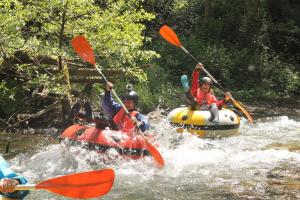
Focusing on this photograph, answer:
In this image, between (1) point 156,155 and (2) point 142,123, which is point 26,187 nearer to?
(1) point 156,155

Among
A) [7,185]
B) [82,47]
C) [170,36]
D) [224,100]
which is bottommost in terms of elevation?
[7,185]

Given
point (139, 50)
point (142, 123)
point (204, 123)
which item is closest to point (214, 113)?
point (204, 123)

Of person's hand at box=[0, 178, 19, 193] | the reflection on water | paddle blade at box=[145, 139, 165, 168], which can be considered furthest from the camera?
paddle blade at box=[145, 139, 165, 168]

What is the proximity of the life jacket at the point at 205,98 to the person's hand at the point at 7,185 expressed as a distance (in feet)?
19.0

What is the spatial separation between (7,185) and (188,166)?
3.50 metres

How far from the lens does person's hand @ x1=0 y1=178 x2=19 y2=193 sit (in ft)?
10.3

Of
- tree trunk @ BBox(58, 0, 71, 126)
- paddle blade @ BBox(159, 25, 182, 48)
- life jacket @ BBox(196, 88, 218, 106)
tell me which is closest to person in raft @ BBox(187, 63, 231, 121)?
life jacket @ BBox(196, 88, 218, 106)

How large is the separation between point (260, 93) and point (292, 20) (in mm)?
4269

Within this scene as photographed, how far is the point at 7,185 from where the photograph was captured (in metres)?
3.14

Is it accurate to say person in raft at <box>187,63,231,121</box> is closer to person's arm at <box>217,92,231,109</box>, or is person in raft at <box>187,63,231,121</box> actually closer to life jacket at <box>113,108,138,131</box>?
person's arm at <box>217,92,231,109</box>

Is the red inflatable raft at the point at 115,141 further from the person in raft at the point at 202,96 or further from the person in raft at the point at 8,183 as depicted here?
the person in raft at the point at 8,183

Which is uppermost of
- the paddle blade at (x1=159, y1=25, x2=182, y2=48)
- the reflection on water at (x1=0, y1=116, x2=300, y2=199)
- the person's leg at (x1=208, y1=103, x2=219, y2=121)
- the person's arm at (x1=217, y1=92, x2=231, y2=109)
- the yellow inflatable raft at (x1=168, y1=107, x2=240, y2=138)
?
the paddle blade at (x1=159, y1=25, x2=182, y2=48)

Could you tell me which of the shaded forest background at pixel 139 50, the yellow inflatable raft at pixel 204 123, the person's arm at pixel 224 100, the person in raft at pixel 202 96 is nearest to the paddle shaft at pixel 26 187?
the shaded forest background at pixel 139 50

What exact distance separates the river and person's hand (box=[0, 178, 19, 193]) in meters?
1.70
